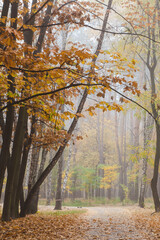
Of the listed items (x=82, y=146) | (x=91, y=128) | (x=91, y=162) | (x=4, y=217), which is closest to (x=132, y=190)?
(x=91, y=162)

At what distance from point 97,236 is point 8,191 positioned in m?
2.44

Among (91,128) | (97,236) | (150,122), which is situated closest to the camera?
(97,236)

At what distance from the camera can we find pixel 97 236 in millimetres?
4902

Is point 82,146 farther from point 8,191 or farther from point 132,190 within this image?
point 8,191

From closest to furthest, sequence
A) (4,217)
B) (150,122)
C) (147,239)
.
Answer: (147,239)
(4,217)
(150,122)

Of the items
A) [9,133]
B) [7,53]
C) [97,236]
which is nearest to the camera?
[7,53]

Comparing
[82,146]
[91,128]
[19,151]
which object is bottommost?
[19,151]

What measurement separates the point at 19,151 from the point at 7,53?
3.48 m

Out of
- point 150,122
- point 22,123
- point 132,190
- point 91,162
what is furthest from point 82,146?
point 22,123

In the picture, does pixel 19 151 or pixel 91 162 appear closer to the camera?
pixel 19 151

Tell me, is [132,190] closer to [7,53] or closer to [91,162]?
[91,162]

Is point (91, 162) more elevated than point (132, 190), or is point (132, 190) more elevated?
point (91, 162)

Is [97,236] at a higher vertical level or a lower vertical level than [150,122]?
lower

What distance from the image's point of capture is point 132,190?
23.1m
